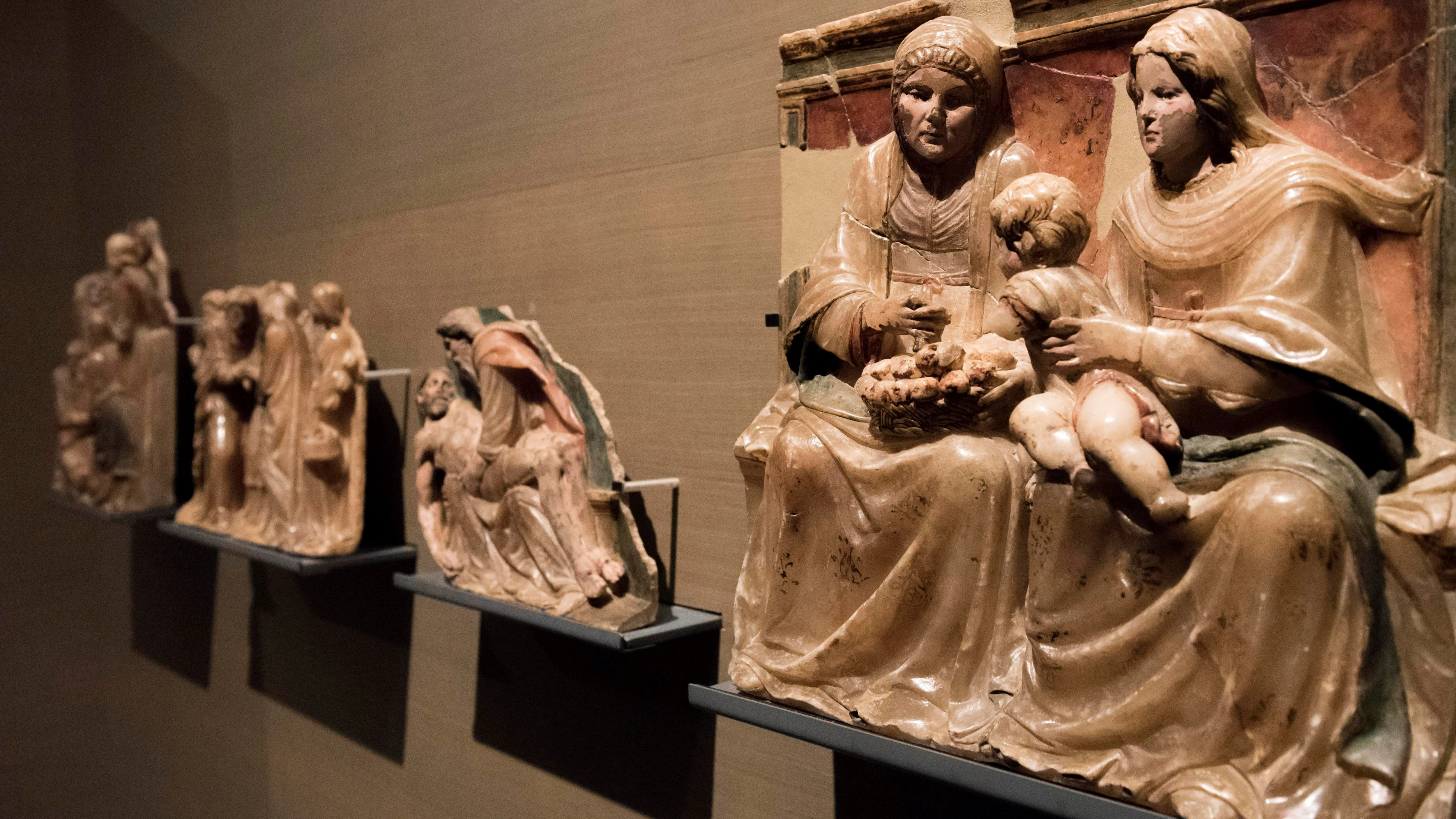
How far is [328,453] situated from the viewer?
3482 millimetres

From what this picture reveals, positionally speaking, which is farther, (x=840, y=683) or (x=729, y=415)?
(x=729, y=415)

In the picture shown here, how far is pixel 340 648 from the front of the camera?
13.5 feet

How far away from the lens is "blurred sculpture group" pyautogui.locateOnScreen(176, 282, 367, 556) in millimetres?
3527

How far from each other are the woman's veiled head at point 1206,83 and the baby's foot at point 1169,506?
55cm

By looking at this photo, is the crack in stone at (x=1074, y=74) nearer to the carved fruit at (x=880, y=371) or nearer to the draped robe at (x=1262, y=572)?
the draped robe at (x=1262, y=572)

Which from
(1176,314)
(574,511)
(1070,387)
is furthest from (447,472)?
(1176,314)

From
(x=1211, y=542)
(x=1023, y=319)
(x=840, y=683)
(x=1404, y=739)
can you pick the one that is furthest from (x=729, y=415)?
(x=1404, y=739)

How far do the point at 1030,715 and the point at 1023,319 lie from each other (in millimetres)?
622

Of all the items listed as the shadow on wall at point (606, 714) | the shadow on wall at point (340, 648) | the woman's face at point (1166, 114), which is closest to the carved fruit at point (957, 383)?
the woman's face at point (1166, 114)

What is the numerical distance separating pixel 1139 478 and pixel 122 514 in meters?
4.35

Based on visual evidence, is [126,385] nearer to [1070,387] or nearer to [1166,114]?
[1070,387]

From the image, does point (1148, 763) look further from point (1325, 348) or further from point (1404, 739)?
point (1325, 348)

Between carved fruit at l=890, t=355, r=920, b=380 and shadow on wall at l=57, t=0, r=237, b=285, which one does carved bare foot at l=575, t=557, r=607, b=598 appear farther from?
shadow on wall at l=57, t=0, r=237, b=285

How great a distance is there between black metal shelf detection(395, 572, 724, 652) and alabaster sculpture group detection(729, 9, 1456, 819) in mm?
562
